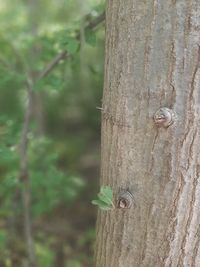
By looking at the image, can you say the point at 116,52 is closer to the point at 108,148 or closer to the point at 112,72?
the point at 112,72

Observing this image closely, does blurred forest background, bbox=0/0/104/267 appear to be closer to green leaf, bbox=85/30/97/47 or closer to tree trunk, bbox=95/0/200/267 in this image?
green leaf, bbox=85/30/97/47

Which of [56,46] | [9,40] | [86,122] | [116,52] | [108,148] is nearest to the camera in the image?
[116,52]

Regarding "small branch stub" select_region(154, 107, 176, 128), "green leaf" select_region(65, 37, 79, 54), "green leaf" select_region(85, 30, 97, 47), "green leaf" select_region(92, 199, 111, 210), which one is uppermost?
"green leaf" select_region(85, 30, 97, 47)

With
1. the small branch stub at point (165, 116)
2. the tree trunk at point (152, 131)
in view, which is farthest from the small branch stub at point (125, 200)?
the small branch stub at point (165, 116)

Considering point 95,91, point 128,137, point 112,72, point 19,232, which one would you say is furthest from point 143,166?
point 95,91

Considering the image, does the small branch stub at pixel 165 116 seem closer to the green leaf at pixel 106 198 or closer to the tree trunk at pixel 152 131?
the tree trunk at pixel 152 131

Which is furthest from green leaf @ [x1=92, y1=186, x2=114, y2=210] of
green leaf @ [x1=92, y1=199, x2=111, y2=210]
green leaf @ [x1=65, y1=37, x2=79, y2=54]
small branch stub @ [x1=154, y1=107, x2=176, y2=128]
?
green leaf @ [x1=65, y1=37, x2=79, y2=54]
